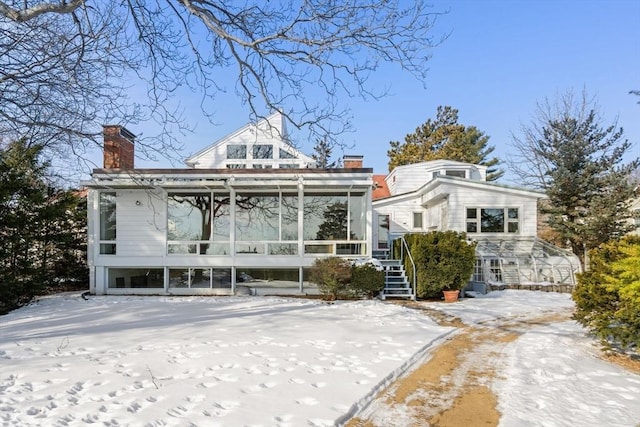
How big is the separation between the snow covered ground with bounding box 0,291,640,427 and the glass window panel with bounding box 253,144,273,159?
10.1 meters

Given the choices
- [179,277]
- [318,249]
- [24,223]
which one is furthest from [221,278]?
[24,223]

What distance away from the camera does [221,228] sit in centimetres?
1391

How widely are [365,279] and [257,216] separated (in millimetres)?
4426

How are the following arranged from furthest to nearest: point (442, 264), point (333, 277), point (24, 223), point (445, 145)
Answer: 1. point (445, 145)
2. point (442, 264)
3. point (333, 277)
4. point (24, 223)

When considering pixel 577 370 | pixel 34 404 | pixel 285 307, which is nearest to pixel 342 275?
pixel 285 307

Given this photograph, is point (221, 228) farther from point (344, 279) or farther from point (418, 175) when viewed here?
point (418, 175)

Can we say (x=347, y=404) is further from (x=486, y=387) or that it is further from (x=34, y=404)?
(x=34, y=404)

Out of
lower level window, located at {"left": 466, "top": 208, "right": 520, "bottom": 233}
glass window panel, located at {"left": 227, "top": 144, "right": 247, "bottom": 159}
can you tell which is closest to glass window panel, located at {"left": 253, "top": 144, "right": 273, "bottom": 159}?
glass window panel, located at {"left": 227, "top": 144, "right": 247, "bottom": 159}

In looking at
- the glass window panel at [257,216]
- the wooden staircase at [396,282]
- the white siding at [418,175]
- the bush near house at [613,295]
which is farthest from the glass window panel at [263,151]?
the bush near house at [613,295]

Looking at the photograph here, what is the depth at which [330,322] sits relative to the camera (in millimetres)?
8359

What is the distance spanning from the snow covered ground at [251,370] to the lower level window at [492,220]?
955 cm

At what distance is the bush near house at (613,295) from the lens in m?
5.73

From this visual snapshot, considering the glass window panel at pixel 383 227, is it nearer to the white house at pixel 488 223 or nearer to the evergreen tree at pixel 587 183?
the white house at pixel 488 223

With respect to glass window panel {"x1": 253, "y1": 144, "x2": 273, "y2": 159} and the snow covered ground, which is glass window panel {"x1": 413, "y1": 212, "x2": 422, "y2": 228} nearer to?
glass window panel {"x1": 253, "y1": 144, "x2": 273, "y2": 159}
